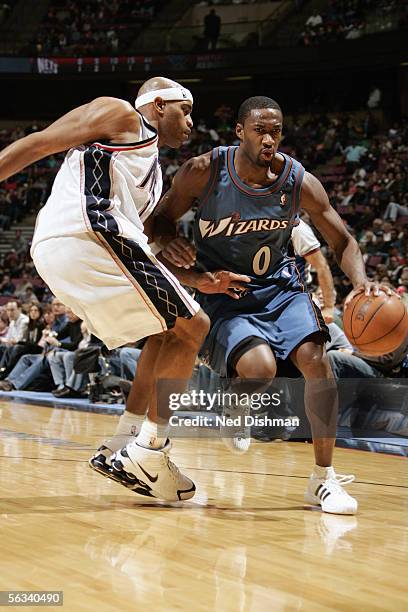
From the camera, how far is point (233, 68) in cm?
2027

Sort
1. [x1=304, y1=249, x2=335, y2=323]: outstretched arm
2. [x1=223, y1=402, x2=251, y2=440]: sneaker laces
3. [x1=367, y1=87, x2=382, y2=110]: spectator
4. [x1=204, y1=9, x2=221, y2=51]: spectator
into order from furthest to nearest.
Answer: [x1=204, y1=9, x2=221, y2=51]: spectator, [x1=367, y1=87, x2=382, y2=110]: spectator, [x1=304, y1=249, x2=335, y2=323]: outstretched arm, [x1=223, y1=402, x2=251, y2=440]: sneaker laces

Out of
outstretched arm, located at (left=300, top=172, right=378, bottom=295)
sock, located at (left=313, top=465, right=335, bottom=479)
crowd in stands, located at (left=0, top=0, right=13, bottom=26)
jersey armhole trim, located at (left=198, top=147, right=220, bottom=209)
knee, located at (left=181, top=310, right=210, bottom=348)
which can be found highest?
crowd in stands, located at (left=0, top=0, right=13, bottom=26)

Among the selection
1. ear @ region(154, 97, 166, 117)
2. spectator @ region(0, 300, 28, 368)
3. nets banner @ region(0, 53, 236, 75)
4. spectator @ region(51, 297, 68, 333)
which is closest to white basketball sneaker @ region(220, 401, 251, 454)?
ear @ region(154, 97, 166, 117)

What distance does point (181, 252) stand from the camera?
379 centimetres

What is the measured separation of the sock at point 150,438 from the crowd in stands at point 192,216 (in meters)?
3.47

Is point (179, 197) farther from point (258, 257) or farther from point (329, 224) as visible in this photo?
point (329, 224)

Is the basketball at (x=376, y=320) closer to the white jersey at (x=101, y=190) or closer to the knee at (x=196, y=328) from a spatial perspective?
the knee at (x=196, y=328)

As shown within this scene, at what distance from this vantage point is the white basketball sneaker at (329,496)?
3.51 m

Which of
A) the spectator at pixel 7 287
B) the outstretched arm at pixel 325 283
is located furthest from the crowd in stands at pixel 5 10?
the outstretched arm at pixel 325 283

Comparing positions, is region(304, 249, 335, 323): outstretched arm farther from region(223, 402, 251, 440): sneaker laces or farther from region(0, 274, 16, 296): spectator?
region(0, 274, 16, 296): spectator

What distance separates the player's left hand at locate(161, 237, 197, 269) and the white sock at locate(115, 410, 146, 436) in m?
0.69

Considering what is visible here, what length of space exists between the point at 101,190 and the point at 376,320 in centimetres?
123

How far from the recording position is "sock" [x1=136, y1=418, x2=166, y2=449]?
365 cm

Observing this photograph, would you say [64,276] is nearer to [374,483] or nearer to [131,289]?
[131,289]
